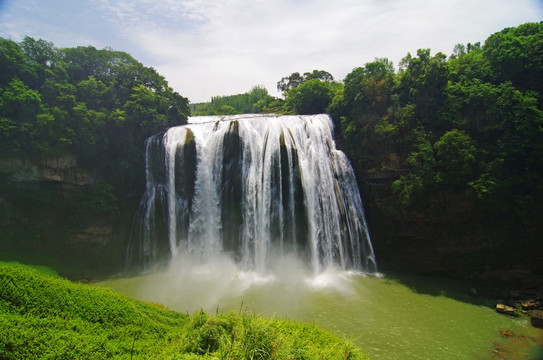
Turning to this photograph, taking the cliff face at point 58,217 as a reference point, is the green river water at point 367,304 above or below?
below

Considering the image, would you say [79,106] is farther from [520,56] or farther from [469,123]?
[520,56]

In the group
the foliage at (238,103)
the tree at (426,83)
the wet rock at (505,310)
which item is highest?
the foliage at (238,103)

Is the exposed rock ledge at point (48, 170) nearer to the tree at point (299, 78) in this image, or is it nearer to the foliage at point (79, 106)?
the foliage at point (79, 106)

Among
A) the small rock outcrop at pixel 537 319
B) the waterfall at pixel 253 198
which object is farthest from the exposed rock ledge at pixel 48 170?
the small rock outcrop at pixel 537 319

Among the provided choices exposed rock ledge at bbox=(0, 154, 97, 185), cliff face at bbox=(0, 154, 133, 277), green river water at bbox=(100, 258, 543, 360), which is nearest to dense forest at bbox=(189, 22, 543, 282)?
green river water at bbox=(100, 258, 543, 360)

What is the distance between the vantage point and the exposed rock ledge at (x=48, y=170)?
18.6 m

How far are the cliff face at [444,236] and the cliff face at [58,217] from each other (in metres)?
17.8

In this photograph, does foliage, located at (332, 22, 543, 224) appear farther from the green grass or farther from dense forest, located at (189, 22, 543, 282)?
the green grass

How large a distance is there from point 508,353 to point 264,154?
48.8 ft

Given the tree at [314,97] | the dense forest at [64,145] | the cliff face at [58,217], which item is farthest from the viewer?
the tree at [314,97]

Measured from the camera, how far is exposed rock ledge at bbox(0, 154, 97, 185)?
18.6 m

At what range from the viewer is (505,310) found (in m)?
13.0

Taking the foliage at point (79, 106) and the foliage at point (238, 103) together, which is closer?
the foliage at point (79, 106)

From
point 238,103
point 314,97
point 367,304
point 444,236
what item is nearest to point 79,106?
point 314,97
